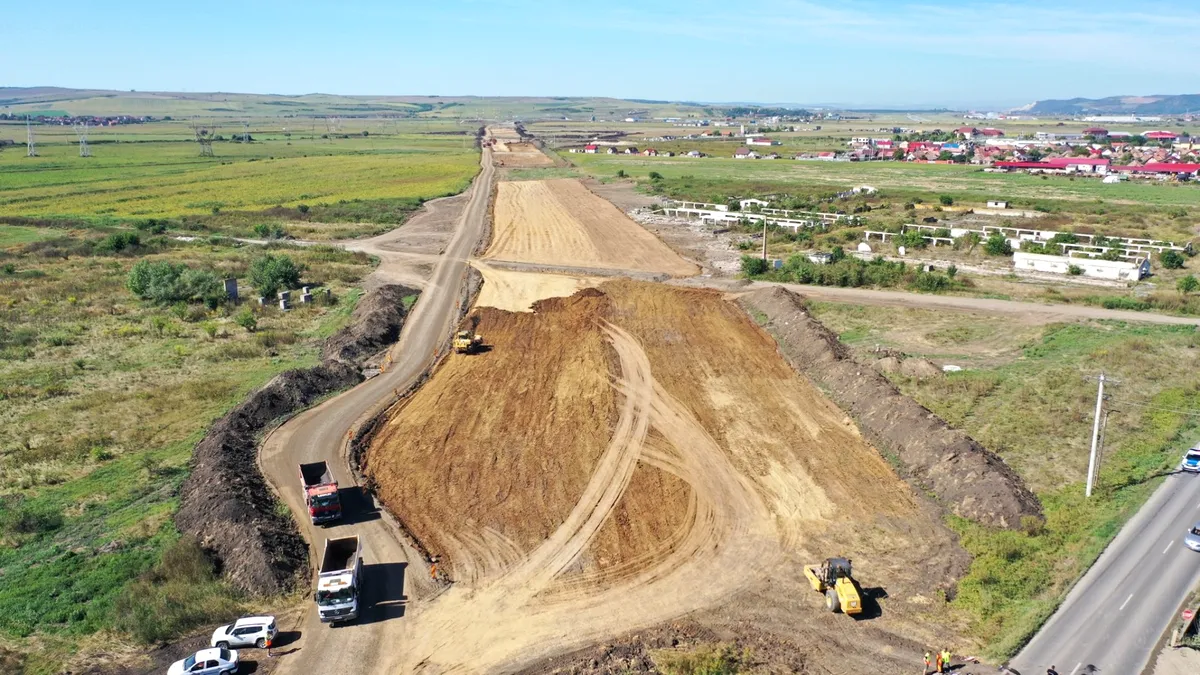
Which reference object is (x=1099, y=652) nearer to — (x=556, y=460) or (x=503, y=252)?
(x=556, y=460)

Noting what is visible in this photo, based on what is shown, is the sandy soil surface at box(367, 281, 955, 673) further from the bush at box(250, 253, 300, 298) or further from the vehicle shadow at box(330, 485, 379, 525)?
the bush at box(250, 253, 300, 298)

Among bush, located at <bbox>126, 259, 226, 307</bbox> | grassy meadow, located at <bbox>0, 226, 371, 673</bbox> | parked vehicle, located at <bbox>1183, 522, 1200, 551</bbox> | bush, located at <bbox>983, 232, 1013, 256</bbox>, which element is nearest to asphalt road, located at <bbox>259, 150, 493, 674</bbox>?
grassy meadow, located at <bbox>0, 226, 371, 673</bbox>

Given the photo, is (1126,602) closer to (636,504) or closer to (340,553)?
(636,504)

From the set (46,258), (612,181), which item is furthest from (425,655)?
(612,181)

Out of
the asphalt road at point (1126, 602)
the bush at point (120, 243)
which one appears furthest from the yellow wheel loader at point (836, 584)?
the bush at point (120, 243)

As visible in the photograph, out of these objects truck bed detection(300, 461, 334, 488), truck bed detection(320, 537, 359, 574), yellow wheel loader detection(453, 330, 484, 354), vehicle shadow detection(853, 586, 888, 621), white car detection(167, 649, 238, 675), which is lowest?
vehicle shadow detection(853, 586, 888, 621)

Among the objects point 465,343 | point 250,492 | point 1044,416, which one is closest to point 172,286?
point 465,343
